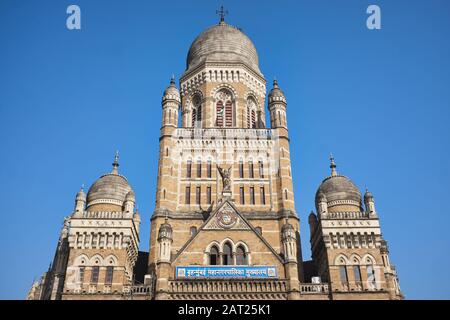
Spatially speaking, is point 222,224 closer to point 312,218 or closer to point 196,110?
point 312,218

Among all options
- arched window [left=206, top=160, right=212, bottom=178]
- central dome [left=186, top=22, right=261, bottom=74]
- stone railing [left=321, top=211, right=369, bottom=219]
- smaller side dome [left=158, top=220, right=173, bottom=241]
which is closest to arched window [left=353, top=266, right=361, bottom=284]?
stone railing [left=321, top=211, right=369, bottom=219]

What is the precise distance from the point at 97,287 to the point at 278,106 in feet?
72.8

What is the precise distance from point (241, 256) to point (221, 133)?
1216 centimetres

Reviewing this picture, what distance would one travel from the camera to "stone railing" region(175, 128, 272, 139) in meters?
41.4

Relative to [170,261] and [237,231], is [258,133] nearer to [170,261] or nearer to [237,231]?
[237,231]

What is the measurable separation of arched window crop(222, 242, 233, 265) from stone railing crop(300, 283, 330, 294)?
5291mm

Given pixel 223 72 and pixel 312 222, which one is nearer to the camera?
pixel 312 222

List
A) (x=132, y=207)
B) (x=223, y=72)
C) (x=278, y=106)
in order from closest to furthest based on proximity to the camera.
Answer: (x=132, y=207) → (x=278, y=106) → (x=223, y=72)

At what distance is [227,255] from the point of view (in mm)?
33938

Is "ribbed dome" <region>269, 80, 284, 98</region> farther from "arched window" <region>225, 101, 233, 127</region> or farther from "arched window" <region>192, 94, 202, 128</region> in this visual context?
"arched window" <region>192, 94, 202, 128</region>

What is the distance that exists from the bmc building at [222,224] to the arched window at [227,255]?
0.24 feet
